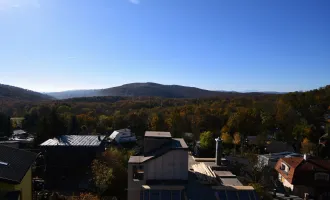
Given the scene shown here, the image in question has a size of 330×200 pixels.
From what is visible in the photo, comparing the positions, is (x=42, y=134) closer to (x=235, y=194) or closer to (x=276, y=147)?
(x=235, y=194)

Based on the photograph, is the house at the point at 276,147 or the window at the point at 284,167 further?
the house at the point at 276,147

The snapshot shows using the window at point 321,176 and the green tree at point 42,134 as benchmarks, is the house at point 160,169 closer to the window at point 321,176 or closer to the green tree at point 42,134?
the window at point 321,176

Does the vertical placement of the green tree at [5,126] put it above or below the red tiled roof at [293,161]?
above

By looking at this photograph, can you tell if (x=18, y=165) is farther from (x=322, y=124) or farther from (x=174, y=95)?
(x=174, y=95)

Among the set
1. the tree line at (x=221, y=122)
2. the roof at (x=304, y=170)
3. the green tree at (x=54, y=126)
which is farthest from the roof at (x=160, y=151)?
the tree line at (x=221, y=122)

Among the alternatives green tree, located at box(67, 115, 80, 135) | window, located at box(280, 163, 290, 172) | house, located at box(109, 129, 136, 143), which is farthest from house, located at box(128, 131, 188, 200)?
green tree, located at box(67, 115, 80, 135)

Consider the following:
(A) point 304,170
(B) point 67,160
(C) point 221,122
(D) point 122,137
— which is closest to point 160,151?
(B) point 67,160

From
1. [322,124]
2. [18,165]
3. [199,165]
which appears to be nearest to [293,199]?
[199,165]

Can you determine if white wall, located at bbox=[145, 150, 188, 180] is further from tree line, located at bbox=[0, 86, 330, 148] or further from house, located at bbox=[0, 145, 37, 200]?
tree line, located at bbox=[0, 86, 330, 148]
